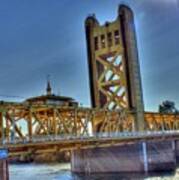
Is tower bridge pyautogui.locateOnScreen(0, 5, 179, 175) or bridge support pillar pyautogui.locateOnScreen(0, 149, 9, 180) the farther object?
tower bridge pyautogui.locateOnScreen(0, 5, 179, 175)

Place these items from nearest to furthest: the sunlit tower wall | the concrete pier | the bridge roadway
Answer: the bridge roadway
the concrete pier
the sunlit tower wall

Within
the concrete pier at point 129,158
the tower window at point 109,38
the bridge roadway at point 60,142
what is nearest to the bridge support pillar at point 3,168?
the bridge roadway at point 60,142

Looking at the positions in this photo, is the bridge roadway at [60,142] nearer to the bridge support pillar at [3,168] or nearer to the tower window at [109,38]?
the bridge support pillar at [3,168]

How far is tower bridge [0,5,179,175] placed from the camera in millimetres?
40531

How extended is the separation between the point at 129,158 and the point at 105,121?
7.06m

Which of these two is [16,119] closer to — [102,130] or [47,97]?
[102,130]

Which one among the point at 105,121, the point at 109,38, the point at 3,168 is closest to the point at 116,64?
the point at 109,38

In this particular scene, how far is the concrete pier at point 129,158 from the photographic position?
201 feet

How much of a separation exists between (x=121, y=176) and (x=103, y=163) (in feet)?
23.6

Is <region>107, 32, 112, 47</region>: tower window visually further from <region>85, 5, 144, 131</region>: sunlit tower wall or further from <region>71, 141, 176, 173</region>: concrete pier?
<region>71, 141, 176, 173</region>: concrete pier

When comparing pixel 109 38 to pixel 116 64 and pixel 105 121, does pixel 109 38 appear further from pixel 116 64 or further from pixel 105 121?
pixel 105 121

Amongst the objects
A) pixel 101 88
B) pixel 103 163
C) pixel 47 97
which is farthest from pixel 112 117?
pixel 47 97

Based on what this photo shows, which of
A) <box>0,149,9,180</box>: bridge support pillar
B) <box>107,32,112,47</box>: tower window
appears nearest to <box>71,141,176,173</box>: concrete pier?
<box>107,32,112,47</box>: tower window

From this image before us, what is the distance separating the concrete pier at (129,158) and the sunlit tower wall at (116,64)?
23.0ft
